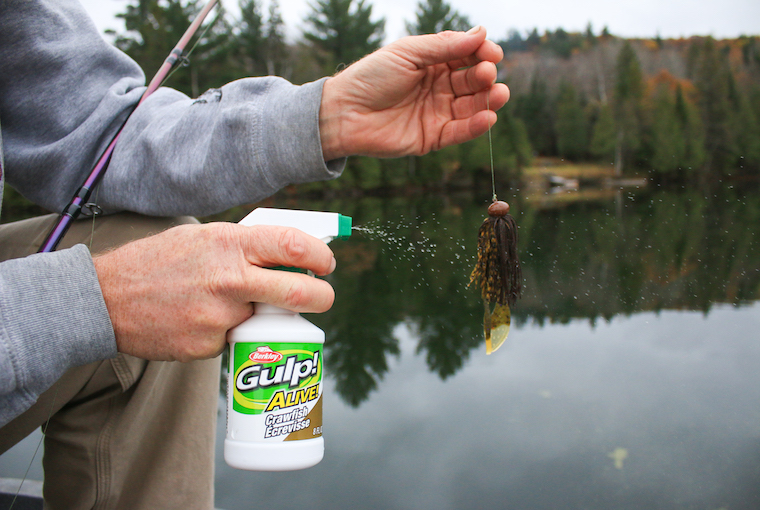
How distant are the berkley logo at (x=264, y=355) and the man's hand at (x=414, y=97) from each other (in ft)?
2.59

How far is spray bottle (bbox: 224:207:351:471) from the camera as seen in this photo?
0.98 m

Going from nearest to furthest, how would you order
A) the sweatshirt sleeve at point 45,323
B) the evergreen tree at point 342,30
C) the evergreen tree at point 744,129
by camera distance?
1. the sweatshirt sleeve at point 45,323
2. the evergreen tree at point 744,129
3. the evergreen tree at point 342,30

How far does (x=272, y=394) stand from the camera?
38.4 inches

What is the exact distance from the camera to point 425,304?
551 cm

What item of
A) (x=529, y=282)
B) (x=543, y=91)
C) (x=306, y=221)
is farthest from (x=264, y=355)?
(x=543, y=91)

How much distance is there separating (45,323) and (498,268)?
3.69 ft

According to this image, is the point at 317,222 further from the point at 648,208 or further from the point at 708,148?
the point at 648,208

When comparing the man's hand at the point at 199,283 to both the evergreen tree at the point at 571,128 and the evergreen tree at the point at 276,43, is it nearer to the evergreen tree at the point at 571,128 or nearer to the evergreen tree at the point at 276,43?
the evergreen tree at the point at 571,128

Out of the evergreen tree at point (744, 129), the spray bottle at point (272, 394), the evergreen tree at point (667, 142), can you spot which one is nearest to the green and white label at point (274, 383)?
the spray bottle at point (272, 394)

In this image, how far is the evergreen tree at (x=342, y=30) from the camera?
81.2 ft

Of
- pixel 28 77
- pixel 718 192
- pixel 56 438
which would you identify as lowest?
pixel 718 192

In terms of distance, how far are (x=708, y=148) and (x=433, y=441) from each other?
13.7 m

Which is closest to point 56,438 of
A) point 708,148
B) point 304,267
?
point 304,267

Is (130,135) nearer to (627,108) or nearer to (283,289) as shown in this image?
(283,289)
